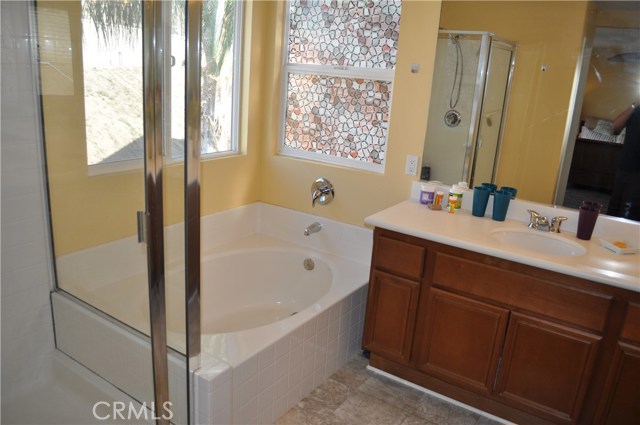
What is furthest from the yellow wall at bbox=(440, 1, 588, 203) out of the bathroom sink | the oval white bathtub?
the oval white bathtub

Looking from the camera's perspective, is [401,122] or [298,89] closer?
[401,122]

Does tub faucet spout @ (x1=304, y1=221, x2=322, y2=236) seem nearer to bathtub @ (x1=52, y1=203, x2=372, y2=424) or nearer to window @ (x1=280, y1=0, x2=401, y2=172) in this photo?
bathtub @ (x1=52, y1=203, x2=372, y2=424)

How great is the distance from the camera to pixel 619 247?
2.08 meters

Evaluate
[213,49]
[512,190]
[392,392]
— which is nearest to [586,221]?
[512,190]

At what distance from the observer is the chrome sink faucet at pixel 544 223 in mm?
2312

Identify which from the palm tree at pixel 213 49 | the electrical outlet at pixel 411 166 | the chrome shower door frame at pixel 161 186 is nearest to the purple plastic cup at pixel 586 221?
the electrical outlet at pixel 411 166

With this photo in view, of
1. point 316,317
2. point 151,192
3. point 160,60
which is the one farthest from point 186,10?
point 316,317

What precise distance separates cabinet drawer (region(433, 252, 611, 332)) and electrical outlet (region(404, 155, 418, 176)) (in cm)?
65

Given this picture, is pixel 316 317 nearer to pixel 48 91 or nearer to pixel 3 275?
pixel 3 275

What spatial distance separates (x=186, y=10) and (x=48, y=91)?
994 mm

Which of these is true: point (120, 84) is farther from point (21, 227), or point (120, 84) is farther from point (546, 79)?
point (546, 79)

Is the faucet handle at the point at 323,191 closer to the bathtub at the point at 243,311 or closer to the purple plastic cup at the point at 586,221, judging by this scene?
the bathtub at the point at 243,311

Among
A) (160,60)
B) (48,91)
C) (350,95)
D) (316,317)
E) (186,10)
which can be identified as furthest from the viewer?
(350,95)

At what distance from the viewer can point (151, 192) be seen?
1674mm
